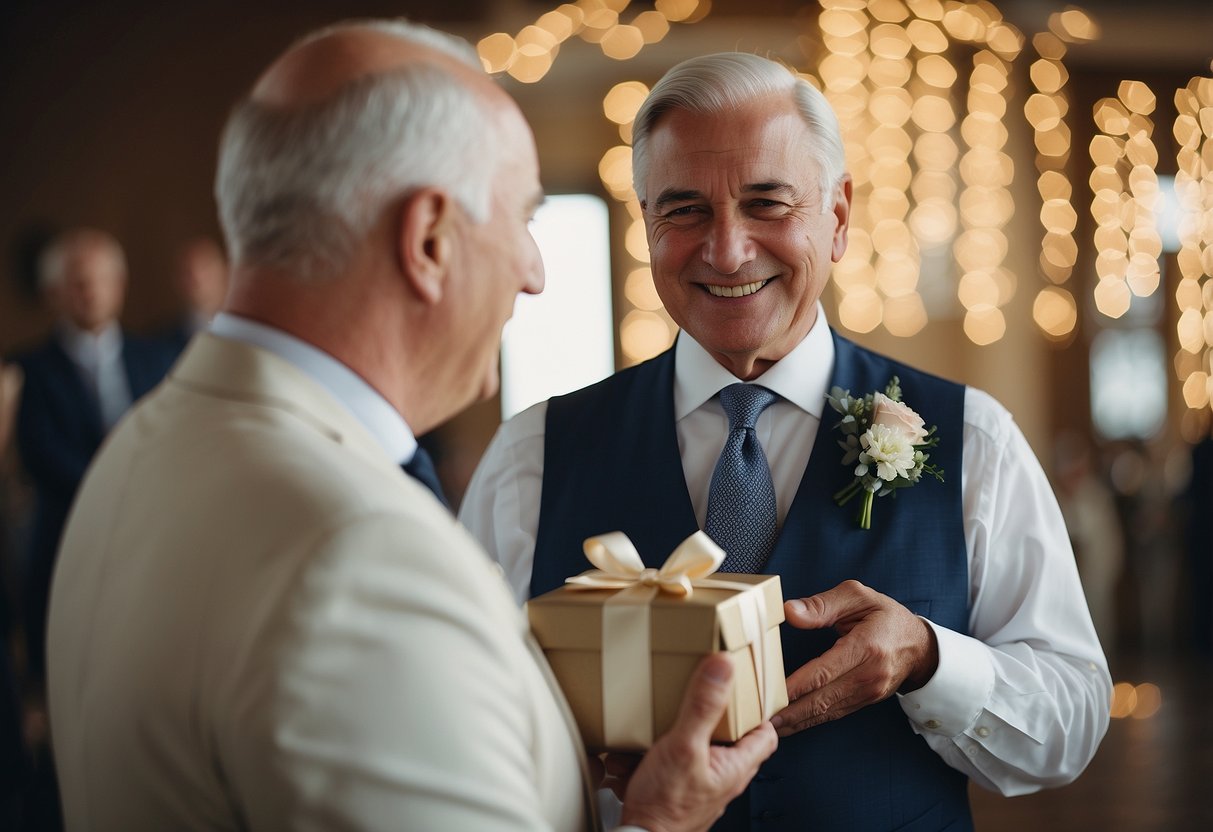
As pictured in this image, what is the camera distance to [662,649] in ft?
3.81

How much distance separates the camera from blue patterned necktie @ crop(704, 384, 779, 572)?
1.62 metres

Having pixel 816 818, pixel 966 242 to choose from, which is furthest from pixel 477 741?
pixel 966 242

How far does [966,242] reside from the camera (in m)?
7.23

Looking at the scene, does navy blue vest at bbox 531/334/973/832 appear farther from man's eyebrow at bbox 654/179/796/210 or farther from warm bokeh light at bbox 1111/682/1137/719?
warm bokeh light at bbox 1111/682/1137/719

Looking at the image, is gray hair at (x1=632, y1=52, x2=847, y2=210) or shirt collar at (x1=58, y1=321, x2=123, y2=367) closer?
gray hair at (x1=632, y1=52, x2=847, y2=210)

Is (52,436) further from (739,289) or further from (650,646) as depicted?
(650,646)

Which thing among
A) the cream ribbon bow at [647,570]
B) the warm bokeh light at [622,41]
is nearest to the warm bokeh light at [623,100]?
the warm bokeh light at [622,41]

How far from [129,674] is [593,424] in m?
1.01

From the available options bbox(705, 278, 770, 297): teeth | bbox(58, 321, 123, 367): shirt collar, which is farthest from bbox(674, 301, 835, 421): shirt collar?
bbox(58, 321, 123, 367): shirt collar

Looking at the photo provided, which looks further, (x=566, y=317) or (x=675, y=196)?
(x=566, y=317)

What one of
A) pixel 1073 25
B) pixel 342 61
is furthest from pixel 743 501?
pixel 1073 25

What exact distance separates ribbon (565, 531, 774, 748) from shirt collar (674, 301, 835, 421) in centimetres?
55

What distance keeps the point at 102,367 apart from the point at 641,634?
4.68 m

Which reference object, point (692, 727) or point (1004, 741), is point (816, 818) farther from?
point (692, 727)
